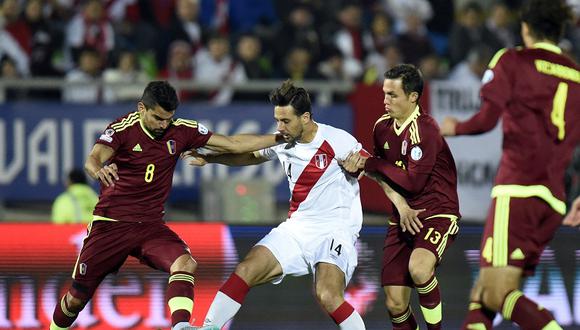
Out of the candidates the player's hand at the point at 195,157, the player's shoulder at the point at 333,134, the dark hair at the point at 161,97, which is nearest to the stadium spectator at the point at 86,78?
the player's hand at the point at 195,157

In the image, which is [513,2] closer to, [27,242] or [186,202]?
[186,202]

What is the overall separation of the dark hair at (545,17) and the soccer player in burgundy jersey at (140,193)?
243 cm

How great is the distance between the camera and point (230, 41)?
49.0 feet

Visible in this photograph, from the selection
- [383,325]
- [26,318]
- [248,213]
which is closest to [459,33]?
[248,213]

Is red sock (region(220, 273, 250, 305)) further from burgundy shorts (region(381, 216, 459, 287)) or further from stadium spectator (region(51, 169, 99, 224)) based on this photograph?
stadium spectator (region(51, 169, 99, 224))

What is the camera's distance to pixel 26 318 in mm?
9523

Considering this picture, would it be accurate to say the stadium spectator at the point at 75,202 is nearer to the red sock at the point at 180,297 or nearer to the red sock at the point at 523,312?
the red sock at the point at 180,297

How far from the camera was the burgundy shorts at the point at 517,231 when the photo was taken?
6.51m

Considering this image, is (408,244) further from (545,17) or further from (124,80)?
(124,80)

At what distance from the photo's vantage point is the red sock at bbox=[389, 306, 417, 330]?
8.28 metres

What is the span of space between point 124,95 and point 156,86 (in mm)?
5584

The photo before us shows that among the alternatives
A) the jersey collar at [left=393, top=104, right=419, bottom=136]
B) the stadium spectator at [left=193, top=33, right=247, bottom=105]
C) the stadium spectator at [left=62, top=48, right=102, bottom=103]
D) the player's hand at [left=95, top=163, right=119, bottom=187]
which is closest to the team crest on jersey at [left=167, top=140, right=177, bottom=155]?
the player's hand at [left=95, top=163, right=119, bottom=187]

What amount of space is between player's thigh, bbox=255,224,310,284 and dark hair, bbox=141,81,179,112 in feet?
3.77

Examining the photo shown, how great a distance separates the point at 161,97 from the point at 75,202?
4286 millimetres
